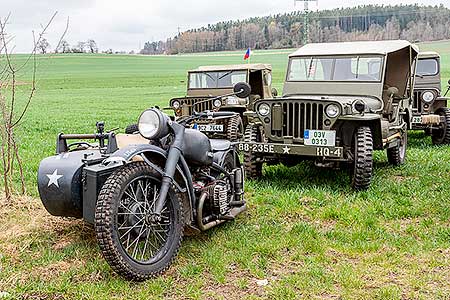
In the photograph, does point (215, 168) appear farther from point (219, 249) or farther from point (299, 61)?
point (299, 61)

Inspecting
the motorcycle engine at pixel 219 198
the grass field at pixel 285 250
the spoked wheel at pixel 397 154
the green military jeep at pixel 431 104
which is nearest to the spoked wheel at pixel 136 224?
the grass field at pixel 285 250

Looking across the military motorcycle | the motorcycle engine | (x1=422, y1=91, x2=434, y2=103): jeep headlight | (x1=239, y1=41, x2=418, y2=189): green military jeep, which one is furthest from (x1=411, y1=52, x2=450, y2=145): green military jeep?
the military motorcycle

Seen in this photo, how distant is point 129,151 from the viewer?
4.19 m

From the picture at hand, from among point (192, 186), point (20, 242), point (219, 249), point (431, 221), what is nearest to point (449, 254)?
point (431, 221)

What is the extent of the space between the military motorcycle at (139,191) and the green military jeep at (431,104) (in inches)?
271

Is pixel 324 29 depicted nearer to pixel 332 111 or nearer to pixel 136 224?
pixel 332 111

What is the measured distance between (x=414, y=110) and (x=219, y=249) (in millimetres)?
7659

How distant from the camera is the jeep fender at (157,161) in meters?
4.14

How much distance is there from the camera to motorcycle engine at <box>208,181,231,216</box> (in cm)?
490

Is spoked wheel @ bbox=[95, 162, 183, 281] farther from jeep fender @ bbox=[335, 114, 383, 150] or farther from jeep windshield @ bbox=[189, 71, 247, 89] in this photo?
jeep windshield @ bbox=[189, 71, 247, 89]

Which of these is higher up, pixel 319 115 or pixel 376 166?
pixel 319 115

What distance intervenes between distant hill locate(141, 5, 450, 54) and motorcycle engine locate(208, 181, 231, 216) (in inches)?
2725

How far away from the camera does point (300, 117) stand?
22.4ft

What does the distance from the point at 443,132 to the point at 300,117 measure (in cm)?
Answer: 520
